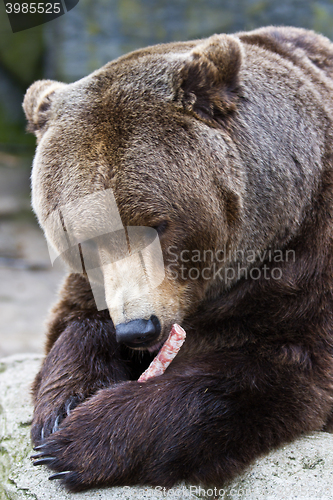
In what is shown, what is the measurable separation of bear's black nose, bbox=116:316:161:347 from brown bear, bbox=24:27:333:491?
11mm

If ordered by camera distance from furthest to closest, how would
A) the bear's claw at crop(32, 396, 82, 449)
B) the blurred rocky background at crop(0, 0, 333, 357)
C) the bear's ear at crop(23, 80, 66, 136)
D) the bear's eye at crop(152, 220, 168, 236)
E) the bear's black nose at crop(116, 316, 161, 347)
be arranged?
the blurred rocky background at crop(0, 0, 333, 357), the bear's ear at crop(23, 80, 66, 136), the bear's claw at crop(32, 396, 82, 449), the bear's eye at crop(152, 220, 168, 236), the bear's black nose at crop(116, 316, 161, 347)

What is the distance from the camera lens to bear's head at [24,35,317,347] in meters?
3.33

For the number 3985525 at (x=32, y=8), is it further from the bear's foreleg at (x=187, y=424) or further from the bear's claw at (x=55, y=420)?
the bear's foreleg at (x=187, y=424)

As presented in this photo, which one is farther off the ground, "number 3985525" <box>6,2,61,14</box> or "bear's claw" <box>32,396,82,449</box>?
"number 3985525" <box>6,2,61,14</box>

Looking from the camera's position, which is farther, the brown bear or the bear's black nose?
the brown bear

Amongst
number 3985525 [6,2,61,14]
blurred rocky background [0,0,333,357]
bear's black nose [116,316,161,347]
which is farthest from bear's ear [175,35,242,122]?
number 3985525 [6,2,61,14]

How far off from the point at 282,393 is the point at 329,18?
10413 mm

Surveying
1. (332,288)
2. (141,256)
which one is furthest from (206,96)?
(332,288)

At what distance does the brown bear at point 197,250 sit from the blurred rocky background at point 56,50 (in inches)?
267

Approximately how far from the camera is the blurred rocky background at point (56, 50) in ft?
37.5

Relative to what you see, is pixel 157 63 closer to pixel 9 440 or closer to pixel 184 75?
pixel 184 75

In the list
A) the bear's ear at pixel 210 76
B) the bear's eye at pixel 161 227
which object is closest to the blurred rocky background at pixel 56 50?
the bear's eye at pixel 161 227

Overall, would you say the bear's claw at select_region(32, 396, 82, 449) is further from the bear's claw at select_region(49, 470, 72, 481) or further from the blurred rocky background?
the blurred rocky background

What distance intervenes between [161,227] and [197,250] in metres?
0.33
